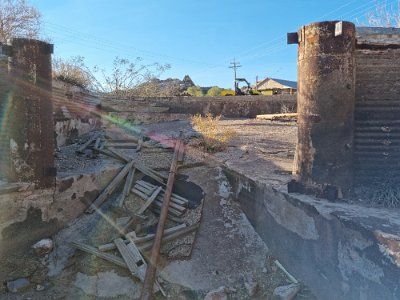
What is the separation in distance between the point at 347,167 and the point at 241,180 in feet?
6.11

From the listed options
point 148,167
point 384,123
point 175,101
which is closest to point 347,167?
point 384,123

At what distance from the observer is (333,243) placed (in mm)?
3150

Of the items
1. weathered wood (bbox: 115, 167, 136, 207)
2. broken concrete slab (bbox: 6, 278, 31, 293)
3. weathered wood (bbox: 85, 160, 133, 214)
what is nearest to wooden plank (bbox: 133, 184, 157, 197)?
weathered wood (bbox: 115, 167, 136, 207)

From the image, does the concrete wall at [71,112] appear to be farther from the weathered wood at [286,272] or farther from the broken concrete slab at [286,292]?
the broken concrete slab at [286,292]

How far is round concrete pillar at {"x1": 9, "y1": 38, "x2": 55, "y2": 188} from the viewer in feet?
15.5

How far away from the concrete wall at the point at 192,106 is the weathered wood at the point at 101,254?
338 inches

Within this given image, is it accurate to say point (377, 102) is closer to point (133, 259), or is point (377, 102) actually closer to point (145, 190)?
point (133, 259)

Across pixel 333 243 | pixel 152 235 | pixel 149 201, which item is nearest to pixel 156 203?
pixel 149 201

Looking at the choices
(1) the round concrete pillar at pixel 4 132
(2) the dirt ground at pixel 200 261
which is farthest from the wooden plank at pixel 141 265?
(1) the round concrete pillar at pixel 4 132

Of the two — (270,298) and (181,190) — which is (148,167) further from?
(270,298)

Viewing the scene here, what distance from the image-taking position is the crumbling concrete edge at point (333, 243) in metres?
2.62

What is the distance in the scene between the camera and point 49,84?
5.02 metres

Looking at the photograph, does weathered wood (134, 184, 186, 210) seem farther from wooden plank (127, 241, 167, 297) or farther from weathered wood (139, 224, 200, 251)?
wooden plank (127, 241, 167, 297)

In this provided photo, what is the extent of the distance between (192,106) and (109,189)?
9483 millimetres
